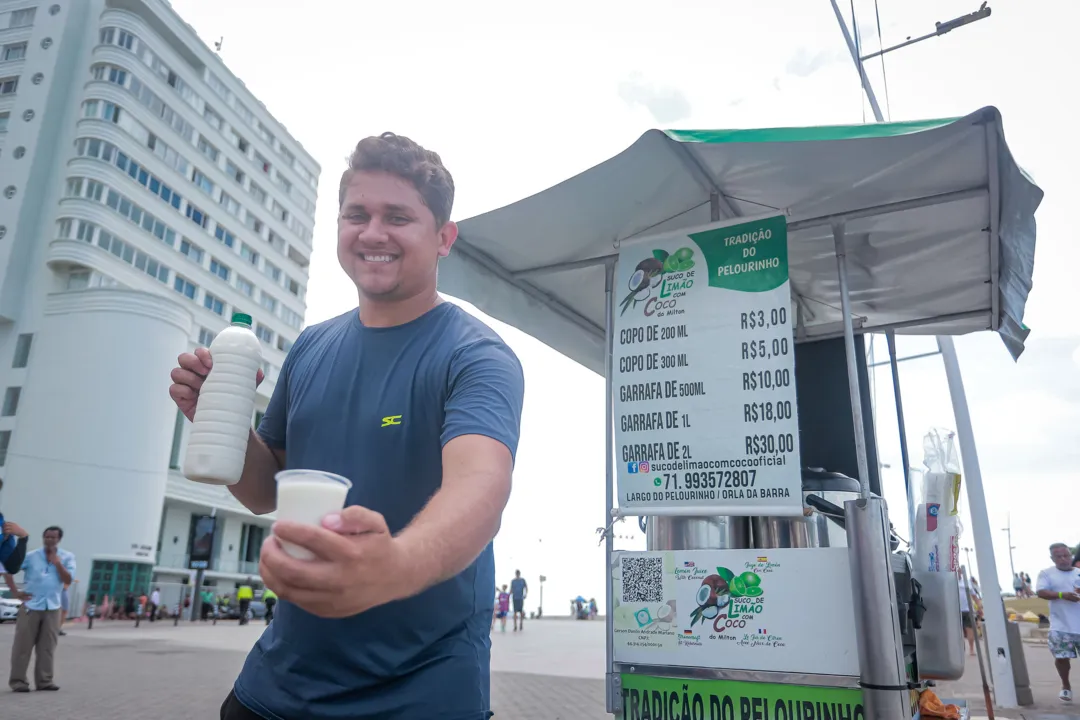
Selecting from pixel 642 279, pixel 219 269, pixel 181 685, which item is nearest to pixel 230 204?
pixel 219 269

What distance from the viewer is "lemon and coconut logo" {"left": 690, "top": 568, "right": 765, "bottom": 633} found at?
3.70 meters

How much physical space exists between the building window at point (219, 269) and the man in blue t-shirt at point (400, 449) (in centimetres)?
5300

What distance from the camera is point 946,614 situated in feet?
14.0

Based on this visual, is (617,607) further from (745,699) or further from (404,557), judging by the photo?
(404,557)

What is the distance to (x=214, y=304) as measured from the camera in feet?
164

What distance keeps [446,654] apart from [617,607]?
261 centimetres

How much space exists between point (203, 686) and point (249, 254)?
4963cm

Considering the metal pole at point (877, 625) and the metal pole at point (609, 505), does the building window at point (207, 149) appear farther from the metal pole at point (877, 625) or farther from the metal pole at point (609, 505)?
the metal pole at point (877, 625)

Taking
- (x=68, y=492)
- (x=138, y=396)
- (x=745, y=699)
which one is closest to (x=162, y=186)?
(x=138, y=396)

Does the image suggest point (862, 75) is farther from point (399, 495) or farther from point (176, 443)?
point (176, 443)

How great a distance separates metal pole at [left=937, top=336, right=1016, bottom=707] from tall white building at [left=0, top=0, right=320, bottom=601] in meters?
30.8

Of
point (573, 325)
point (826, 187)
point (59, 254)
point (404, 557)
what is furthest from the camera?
point (59, 254)

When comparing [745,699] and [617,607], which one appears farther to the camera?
[617,607]

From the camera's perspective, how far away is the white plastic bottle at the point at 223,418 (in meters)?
1.68
